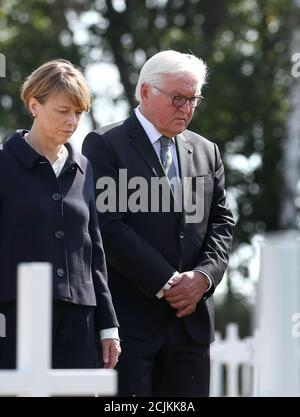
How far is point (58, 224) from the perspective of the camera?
528 centimetres

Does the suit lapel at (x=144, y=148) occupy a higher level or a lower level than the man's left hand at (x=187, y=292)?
higher

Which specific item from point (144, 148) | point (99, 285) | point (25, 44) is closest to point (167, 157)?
point (144, 148)

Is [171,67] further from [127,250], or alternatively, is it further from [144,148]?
[127,250]

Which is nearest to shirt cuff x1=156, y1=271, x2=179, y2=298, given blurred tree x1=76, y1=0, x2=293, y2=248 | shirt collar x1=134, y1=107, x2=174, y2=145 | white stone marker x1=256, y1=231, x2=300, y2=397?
shirt collar x1=134, y1=107, x2=174, y2=145

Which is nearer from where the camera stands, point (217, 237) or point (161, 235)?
point (161, 235)

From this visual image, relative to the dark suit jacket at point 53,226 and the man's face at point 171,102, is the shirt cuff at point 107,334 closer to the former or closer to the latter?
the dark suit jacket at point 53,226

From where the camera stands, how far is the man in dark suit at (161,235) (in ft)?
19.5

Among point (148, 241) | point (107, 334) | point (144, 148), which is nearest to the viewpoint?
point (107, 334)

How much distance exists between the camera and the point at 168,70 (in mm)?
6074

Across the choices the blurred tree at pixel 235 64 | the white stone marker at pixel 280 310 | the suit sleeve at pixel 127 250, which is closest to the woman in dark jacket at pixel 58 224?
the suit sleeve at pixel 127 250

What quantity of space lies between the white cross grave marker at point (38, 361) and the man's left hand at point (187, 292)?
2.11 metres

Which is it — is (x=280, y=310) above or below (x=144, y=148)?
below

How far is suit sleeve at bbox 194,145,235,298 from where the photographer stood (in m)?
6.04

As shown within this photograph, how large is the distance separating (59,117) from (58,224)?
1.33ft
